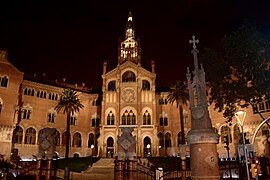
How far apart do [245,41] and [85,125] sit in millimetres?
41190

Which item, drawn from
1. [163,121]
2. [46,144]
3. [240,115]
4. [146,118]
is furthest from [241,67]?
[163,121]

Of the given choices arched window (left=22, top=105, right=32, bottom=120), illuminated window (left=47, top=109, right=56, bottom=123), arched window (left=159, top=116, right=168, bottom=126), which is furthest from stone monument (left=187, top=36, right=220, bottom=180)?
illuminated window (left=47, top=109, right=56, bottom=123)

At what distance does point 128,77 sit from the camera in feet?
190

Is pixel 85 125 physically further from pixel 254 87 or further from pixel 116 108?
pixel 254 87

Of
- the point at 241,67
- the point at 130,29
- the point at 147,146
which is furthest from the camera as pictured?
the point at 130,29

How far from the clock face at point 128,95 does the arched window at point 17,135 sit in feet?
69.1

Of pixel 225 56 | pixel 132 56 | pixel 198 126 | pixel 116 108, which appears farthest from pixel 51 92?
pixel 198 126

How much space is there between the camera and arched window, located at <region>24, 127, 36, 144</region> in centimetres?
4949

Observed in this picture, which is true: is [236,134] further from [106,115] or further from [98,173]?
[98,173]

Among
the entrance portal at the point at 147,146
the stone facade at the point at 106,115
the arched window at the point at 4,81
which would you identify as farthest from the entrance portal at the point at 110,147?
the arched window at the point at 4,81

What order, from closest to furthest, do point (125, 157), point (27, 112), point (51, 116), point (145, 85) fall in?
1. point (125, 157)
2. point (27, 112)
3. point (51, 116)
4. point (145, 85)

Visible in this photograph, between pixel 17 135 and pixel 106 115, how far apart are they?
1744 centimetres

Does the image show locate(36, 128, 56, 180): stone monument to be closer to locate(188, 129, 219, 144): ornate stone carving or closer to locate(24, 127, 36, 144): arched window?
locate(188, 129, 219, 144): ornate stone carving

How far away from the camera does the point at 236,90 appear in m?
28.0
